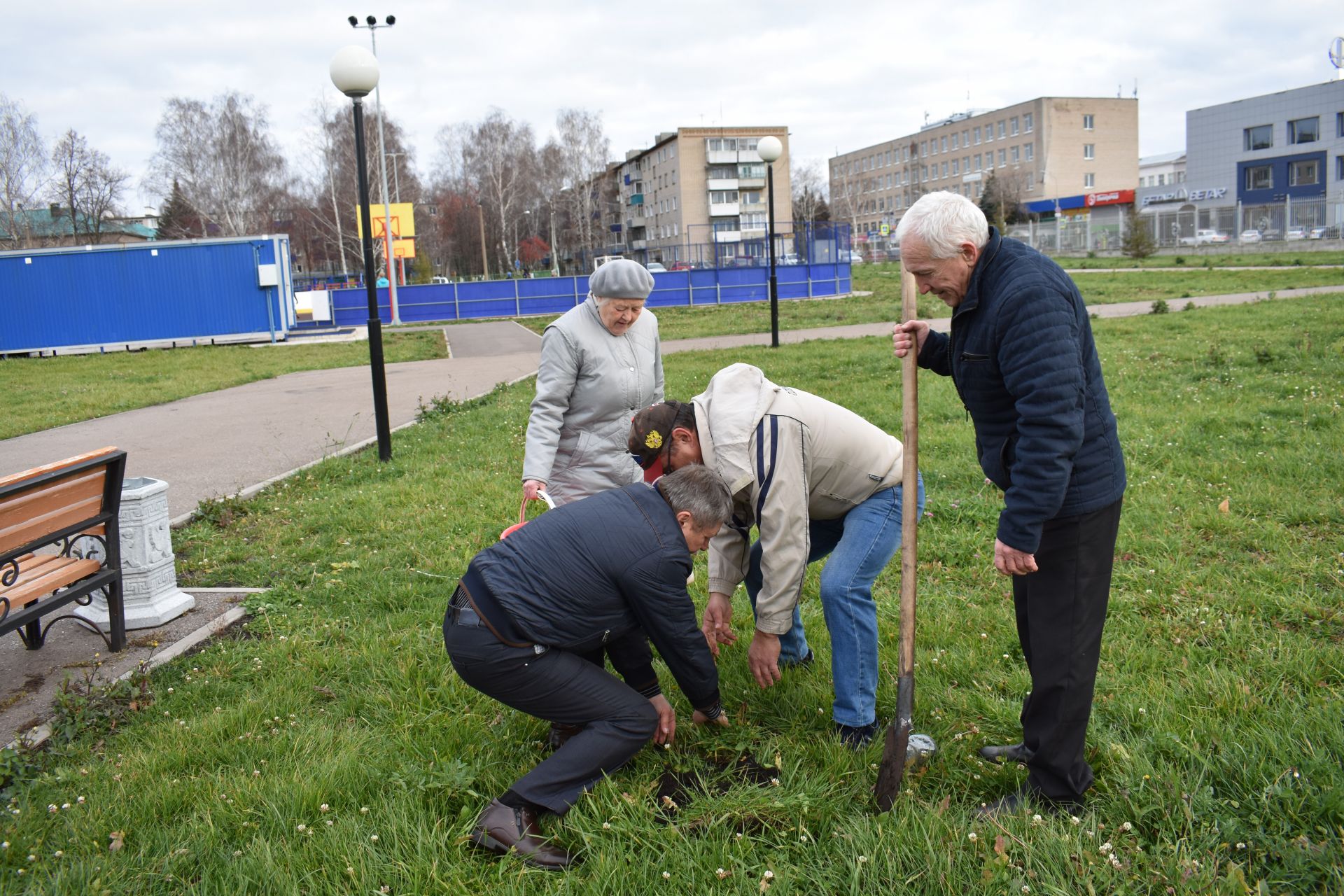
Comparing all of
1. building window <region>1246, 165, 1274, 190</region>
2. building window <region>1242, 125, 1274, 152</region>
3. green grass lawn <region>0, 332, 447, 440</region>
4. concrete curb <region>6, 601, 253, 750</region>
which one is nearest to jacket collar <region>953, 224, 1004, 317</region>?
concrete curb <region>6, 601, 253, 750</region>

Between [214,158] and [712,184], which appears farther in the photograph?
[712,184]

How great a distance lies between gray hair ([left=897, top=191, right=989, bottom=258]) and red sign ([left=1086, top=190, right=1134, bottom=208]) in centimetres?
7149

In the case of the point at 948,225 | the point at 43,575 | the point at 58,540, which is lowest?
the point at 43,575

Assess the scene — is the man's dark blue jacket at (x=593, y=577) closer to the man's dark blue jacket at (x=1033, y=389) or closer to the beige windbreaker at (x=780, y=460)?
the beige windbreaker at (x=780, y=460)

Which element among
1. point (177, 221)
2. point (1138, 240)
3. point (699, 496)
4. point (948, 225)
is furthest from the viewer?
point (177, 221)

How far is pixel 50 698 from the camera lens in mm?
3967

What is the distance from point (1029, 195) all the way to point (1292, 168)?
2663 centimetres

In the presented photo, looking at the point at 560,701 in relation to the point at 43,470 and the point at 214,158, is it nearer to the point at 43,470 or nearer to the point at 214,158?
the point at 43,470

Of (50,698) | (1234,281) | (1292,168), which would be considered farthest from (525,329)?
(1292,168)

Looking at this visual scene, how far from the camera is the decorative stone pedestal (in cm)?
482

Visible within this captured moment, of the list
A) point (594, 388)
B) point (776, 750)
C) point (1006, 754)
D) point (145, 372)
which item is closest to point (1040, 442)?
point (1006, 754)

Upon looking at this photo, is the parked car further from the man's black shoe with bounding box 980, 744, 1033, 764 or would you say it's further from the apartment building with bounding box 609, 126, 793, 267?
the man's black shoe with bounding box 980, 744, 1033, 764

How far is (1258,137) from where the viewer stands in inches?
2415

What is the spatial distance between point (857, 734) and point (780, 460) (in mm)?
1046
